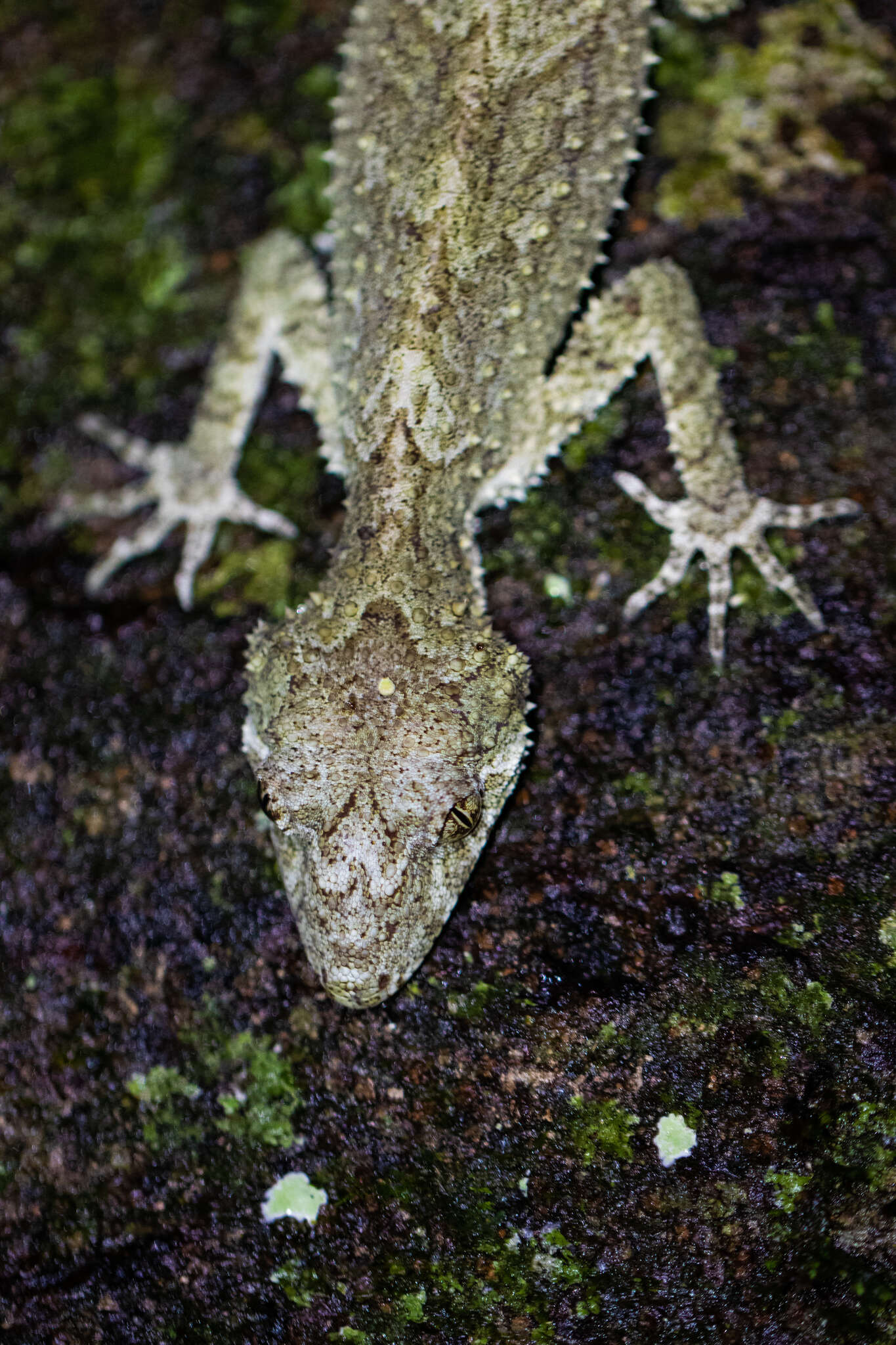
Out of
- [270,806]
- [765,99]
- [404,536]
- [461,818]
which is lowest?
[461,818]

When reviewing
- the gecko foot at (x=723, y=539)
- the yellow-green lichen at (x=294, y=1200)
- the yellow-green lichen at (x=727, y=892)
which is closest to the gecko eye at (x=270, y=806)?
the yellow-green lichen at (x=294, y=1200)

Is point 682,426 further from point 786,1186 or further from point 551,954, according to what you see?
point 786,1186

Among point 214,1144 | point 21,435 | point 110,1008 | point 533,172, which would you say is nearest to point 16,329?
point 21,435

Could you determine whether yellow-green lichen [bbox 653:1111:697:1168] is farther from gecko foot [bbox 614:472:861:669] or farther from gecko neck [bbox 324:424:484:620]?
gecko neck [bbox 324:424:484:620]

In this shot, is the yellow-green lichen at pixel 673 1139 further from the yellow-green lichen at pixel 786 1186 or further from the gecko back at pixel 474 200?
the gecko back at pixel 474 200

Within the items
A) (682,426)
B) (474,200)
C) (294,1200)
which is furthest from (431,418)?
(294,1200)

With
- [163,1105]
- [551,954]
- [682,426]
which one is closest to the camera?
[551,954]
